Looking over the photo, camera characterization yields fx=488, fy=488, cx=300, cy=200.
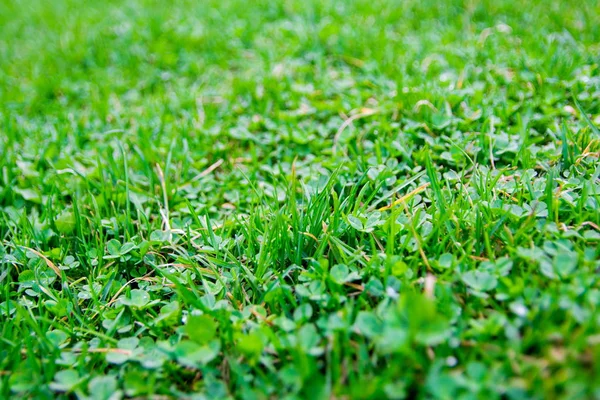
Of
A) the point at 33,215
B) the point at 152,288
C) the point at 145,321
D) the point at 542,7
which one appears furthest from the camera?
the point at 542,7

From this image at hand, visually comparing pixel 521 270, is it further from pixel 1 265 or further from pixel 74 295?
pixel 1 265

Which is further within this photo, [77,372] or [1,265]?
[1,265]

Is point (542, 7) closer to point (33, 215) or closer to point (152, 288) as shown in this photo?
point (152, 288)

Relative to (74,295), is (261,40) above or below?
above

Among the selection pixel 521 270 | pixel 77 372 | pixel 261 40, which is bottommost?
pixel 77 372

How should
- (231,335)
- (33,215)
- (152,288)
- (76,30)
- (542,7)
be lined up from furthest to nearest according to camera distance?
(76,30)
(542,7)
(33,215)
(152,288)
(231,335)

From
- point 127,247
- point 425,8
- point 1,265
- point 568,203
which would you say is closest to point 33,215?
point 1,265
